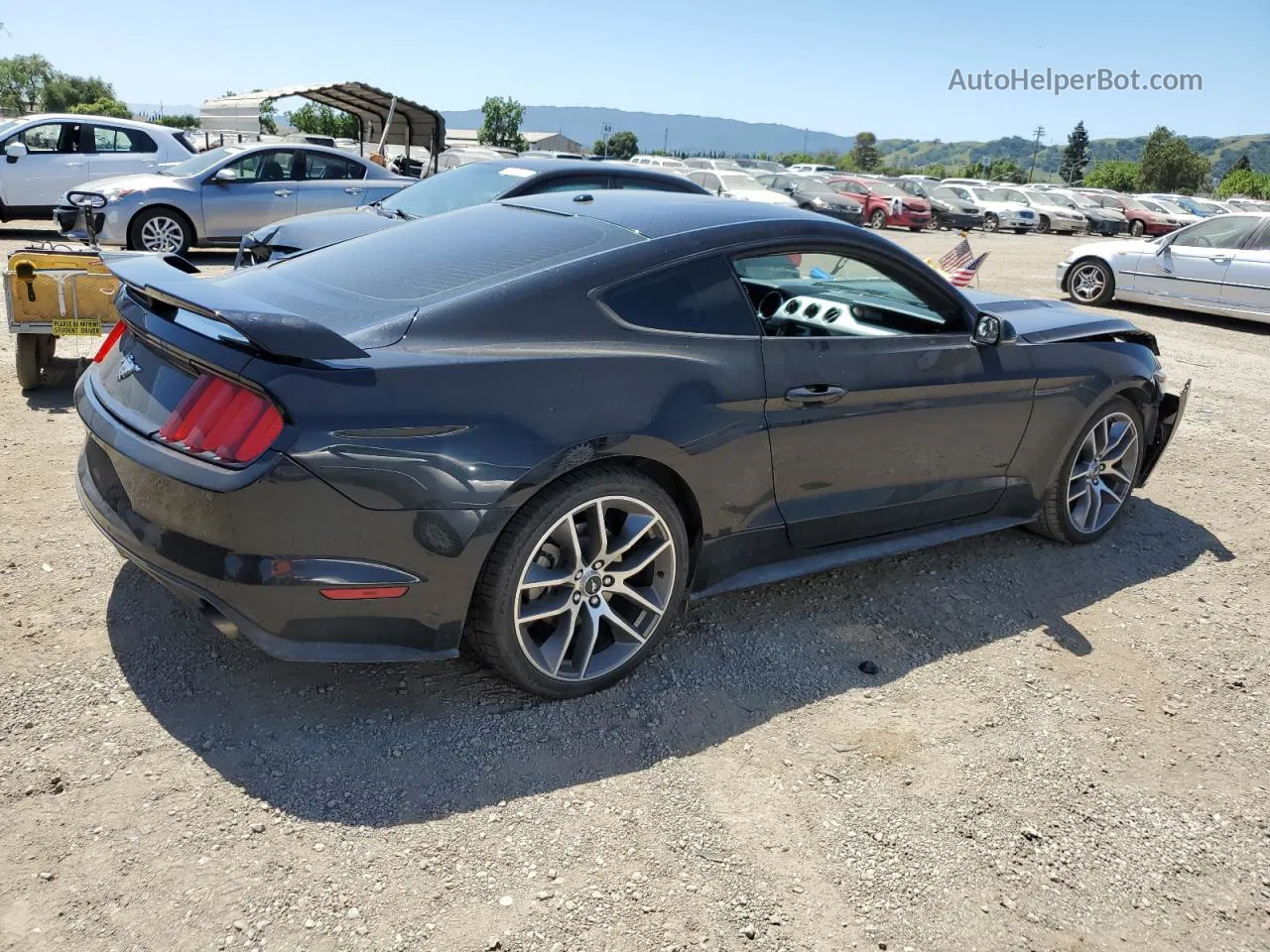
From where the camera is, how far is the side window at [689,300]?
3.26 m

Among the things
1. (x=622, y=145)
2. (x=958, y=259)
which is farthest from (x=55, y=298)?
(x=622, y=145)

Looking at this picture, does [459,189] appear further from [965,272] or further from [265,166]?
[265,166]

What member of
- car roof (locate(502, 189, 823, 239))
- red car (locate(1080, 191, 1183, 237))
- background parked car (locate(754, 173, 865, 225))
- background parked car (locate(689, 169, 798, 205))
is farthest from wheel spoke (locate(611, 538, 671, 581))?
red car (locate(1080, 191, 1183, 237))

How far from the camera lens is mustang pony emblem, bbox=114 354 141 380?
312 cm

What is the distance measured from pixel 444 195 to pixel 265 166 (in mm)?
4986

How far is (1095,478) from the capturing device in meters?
4.95

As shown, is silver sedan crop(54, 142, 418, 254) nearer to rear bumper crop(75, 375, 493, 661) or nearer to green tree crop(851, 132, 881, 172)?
rear bumper crop(75, 375, 493, 661)

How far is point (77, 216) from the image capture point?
11.5 m

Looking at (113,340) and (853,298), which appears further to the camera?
(853,298)

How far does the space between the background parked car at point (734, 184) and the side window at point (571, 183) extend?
51.7 ft

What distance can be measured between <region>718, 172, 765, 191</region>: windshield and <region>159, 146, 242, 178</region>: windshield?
14737mm

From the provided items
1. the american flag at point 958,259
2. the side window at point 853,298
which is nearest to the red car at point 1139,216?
the american flag at point 958,259

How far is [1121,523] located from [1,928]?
5164 millimetres

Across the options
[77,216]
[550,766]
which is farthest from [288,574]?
[77,216]
